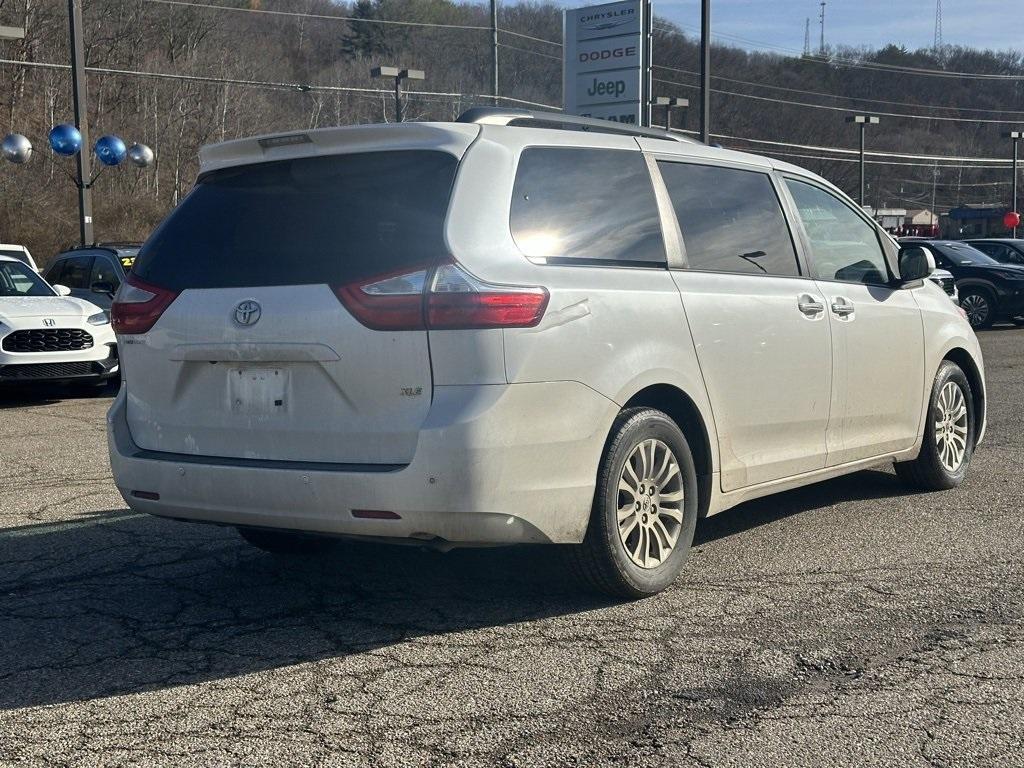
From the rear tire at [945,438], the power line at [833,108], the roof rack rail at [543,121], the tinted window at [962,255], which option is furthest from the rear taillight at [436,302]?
the power line at [833,108]

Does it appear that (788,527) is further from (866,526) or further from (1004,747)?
(1004,747)

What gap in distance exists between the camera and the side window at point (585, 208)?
15.0 feet

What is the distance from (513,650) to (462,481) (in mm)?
631

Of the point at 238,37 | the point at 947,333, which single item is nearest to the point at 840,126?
the point at 238,37

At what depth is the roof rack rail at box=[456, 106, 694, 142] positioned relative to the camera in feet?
15.9

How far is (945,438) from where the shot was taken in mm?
7145

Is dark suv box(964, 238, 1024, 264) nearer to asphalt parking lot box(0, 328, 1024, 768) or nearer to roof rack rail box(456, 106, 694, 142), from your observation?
asphalt parking lot box(0, 328, 1024, 768)

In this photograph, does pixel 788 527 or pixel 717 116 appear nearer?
pixel 788 527

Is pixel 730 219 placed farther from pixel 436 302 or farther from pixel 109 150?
pixel 109 150

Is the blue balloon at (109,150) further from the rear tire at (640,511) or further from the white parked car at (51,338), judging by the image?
the rear tire at (640,511)

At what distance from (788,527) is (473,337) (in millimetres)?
2729

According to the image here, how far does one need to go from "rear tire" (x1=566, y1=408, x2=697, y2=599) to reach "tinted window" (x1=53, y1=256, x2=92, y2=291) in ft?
40.0

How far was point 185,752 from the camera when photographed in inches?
134

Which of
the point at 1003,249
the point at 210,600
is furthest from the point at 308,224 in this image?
the point at 1003,249
